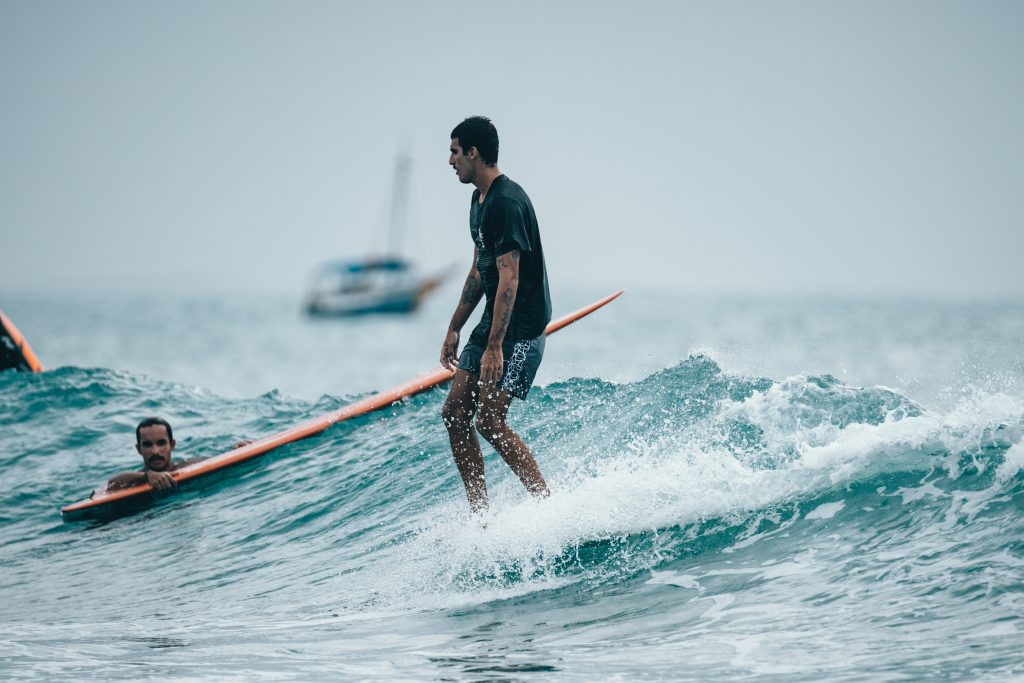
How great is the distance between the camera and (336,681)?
12.9ft

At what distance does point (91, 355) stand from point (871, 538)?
132 feet

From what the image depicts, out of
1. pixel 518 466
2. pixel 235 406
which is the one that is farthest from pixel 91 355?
pixel 518 466

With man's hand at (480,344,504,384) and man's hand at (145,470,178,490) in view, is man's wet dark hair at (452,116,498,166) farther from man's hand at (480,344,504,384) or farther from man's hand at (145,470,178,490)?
man's hand at (145,470,178,490)

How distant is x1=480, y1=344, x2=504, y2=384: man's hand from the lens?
192 inches

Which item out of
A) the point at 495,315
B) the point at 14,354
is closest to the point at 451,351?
the point at 495,315

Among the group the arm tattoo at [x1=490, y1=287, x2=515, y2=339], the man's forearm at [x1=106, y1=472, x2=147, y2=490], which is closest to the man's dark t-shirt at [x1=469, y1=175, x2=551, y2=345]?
the arm tattoo at [x1=490, y1=287, x2=515, y2=339]

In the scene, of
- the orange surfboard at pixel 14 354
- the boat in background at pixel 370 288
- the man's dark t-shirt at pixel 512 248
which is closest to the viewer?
the man's dark t-shirt at pixel 512 248

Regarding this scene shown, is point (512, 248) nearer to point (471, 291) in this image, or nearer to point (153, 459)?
point (471, 291)

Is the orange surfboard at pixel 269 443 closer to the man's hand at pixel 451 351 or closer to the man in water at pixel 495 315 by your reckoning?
the man's hand at pixel 451 351

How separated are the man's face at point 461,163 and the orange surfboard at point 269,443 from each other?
2.74m

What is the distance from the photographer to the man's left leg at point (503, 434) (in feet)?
16.3

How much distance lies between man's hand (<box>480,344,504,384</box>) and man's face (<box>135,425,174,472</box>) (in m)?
3.37

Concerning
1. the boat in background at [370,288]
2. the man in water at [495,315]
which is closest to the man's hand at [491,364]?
the man in water at [495,315]

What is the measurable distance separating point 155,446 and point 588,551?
371 cm
